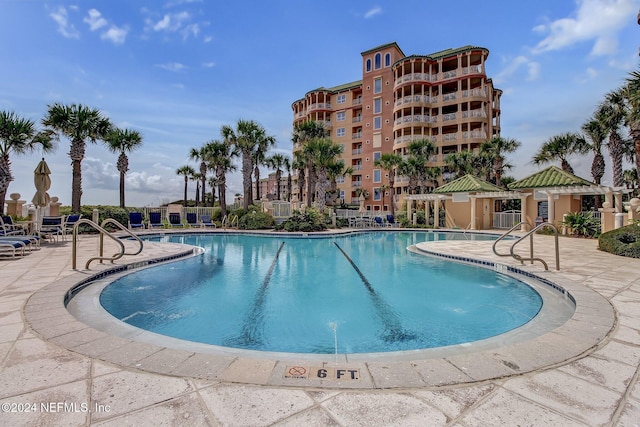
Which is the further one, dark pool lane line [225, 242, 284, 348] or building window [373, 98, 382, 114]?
building window [373, 98, 382, 114]

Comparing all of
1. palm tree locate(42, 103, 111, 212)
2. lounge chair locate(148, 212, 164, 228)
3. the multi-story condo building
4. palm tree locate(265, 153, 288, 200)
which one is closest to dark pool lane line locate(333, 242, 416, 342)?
lounge chair locate(148, 212, 164, 228)

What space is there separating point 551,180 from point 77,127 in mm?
27087

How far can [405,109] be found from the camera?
123 ft

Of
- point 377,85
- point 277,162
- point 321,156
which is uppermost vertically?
point 377,85

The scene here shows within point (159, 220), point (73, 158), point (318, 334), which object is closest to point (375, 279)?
point (318, 334)

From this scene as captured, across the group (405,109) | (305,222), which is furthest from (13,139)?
(405,109)

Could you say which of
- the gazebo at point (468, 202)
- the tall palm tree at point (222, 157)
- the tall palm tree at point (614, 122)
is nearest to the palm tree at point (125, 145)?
the tall palm tree at point (222, 157)

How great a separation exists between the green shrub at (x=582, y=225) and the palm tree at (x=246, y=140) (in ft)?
64.5

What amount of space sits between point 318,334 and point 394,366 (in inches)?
73.0

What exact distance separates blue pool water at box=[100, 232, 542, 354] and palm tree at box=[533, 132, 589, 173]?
20.9 meters

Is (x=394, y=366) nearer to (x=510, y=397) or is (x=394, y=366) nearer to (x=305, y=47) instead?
(x=510, y=397)

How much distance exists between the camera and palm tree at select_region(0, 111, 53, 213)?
12.4 meters

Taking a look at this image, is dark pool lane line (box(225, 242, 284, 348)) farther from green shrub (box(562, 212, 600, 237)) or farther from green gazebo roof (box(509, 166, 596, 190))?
green gazebo roof (box(509, 166, 596, 190))

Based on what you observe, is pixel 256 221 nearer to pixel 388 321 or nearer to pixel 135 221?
pixel 135 221
